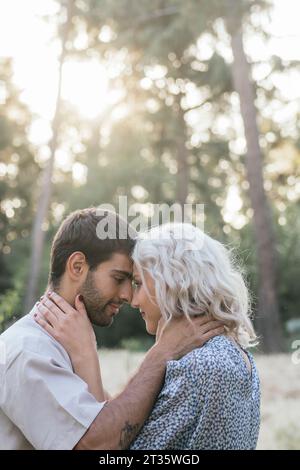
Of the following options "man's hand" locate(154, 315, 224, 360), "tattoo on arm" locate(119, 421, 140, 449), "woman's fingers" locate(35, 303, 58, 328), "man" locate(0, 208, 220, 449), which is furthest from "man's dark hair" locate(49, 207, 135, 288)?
"tattoo on arm" locate(119, 421, 140, 449)

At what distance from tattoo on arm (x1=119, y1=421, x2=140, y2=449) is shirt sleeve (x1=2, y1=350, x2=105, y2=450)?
121 mm

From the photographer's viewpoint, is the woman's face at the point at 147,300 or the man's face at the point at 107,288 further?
the man's face at the point at 107,288

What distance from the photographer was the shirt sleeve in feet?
8.23

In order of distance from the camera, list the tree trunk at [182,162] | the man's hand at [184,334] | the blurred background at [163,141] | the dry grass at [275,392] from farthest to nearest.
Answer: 1. the tree trunk at [182,162]
2. the blurred background at [163,141]
3. the dry grass at [275,392]
4. the man's hand at [184,334]

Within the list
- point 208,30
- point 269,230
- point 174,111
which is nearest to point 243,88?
point 208,30

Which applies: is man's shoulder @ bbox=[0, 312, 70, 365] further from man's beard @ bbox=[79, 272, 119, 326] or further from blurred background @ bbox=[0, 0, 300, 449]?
blurred background @ bbox=[0, 0, 300, 449]

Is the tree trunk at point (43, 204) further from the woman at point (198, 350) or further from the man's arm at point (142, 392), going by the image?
the man's arm at point (142, 392)

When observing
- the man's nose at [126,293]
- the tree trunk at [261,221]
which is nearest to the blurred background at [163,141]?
the tree trunk at [261,221]

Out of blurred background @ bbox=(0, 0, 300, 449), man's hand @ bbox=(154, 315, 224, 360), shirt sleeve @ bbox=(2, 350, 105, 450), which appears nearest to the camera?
shirt sleeve @ bbox=(2, 350, 105, 450)

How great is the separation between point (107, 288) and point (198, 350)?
683mm

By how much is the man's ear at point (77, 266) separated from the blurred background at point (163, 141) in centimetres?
439

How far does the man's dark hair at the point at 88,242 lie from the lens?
3.18 metres

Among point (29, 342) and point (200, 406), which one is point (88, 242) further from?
point (200, 406)

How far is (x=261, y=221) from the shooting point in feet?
46.7
